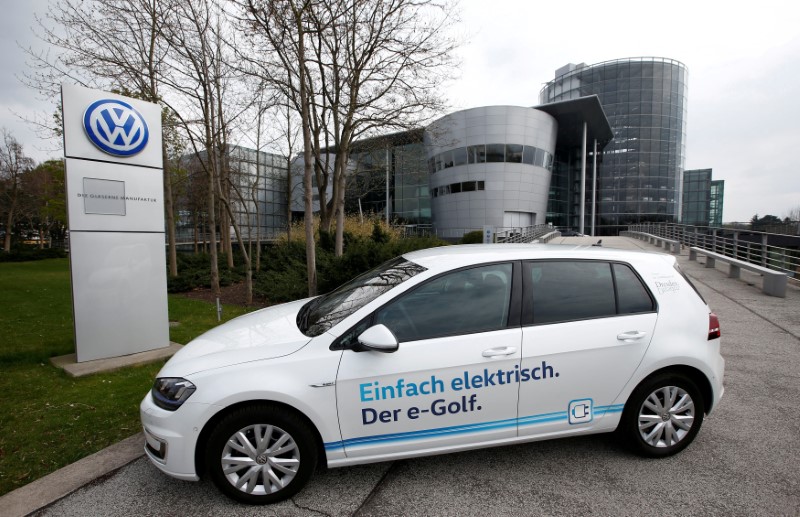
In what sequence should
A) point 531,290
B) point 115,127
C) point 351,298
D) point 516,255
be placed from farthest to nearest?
point 115,127
point 351,298
point 516,255
point 531,290

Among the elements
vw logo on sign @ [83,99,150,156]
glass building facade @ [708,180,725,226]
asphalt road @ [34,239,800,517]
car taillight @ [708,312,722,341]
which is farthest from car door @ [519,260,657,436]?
glass building facade @ [708,180,725,226]

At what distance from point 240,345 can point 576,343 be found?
2.33m

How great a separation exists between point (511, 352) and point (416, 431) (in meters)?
0.82

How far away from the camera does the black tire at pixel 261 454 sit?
8.18ft

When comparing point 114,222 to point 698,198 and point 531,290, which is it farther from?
point 698,198

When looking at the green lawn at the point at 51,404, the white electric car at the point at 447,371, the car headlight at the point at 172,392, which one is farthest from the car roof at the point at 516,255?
the green lawn at the point at 51,404

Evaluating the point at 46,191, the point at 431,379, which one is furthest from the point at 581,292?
the point at 46,191

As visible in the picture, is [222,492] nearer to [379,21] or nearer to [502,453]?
[502,453]

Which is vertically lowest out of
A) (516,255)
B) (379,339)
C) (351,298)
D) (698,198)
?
(379,339)

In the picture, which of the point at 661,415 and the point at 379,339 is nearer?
the point at 379,339

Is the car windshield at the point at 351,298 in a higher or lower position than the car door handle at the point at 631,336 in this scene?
higher

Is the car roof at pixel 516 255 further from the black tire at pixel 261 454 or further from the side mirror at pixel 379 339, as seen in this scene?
the black tire at pixel 261 454

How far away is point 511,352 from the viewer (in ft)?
8.96

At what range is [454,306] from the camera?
2879 millimetres
